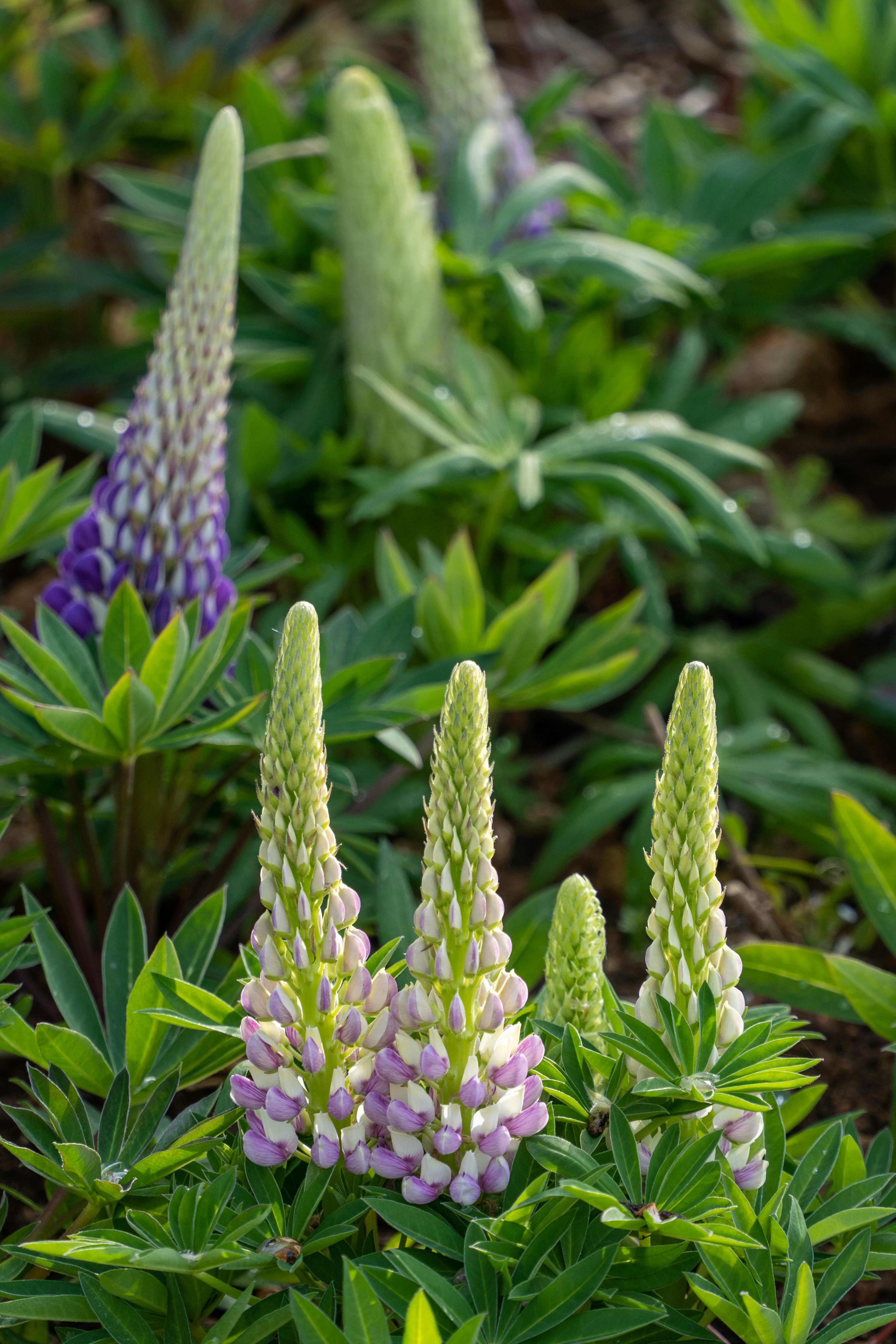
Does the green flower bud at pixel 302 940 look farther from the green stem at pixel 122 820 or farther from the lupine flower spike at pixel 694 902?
the green stem at pixel 122 820

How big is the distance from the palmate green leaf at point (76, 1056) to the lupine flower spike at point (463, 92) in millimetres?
1772

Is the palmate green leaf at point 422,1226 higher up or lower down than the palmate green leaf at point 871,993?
higher up

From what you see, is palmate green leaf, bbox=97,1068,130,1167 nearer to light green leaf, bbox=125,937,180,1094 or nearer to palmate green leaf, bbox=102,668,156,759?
light green leaf, bbox=125,937,180,1094

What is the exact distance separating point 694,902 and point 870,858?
0.50m

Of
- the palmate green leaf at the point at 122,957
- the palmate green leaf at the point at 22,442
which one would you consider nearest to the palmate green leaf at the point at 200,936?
the palmate green leaf at the point at 122,957

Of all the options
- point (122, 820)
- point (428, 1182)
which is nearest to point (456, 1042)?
point (428, 1182)

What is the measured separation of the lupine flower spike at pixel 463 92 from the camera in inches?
93.1

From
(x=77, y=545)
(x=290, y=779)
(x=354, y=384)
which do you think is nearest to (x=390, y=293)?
(x=354, y=384)

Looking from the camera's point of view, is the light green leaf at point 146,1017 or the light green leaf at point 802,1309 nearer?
the light green leaf at point 802,1309

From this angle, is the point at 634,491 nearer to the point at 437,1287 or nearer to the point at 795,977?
the point at 795,977

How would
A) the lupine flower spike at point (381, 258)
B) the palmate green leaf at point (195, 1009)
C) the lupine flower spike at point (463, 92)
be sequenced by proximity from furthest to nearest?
the lupine flower spike at point (463, 92)
the lupine flower spike at point (381, 258)
the palmate green leaf at point (195, 1009)

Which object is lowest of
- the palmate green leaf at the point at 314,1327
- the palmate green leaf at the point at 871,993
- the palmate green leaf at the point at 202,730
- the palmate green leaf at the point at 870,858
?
the palmate green leaf at the point at 871,993

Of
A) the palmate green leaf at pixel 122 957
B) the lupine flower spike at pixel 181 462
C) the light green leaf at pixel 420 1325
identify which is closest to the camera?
the light green leaf at pixel 420 1325

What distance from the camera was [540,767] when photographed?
7.63 feet
